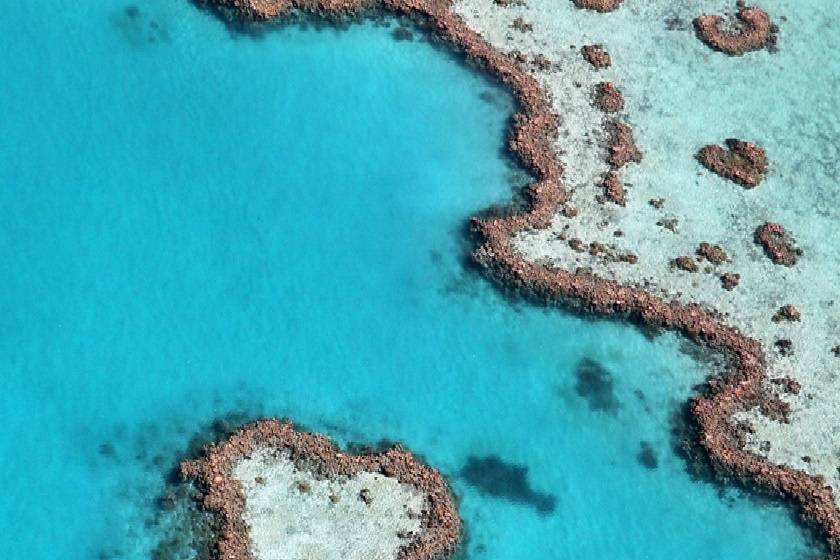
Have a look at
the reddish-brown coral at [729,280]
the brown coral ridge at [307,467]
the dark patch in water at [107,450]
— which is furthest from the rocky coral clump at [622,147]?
the dark patch in water at [107,450]

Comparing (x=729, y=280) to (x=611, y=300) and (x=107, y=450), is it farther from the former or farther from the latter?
(x=107, y=450)

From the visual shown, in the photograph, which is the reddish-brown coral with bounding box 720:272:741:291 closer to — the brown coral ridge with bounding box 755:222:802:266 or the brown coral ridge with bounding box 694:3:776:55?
the brown coral ridge with bounding box 755:222:802:266

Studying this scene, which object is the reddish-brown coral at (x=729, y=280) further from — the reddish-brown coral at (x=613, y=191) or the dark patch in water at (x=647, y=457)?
the dark patch in water at (x=647, y=457)

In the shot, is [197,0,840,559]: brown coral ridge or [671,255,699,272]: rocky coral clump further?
[671,255,699,272]: rocky coral clump

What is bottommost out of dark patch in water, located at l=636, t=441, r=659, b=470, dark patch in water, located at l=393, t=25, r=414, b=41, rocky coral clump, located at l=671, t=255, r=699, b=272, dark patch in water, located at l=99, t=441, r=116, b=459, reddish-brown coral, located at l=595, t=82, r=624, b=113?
dark patch in water, located at l=99, t=441, r=116, b=459

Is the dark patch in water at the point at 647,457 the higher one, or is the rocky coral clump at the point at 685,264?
the rocky coral clump at the point at 685,264

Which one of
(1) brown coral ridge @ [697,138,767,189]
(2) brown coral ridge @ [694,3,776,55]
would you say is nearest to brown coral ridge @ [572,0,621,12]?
(2) brown coral ridge @ [694,3,776,55]
